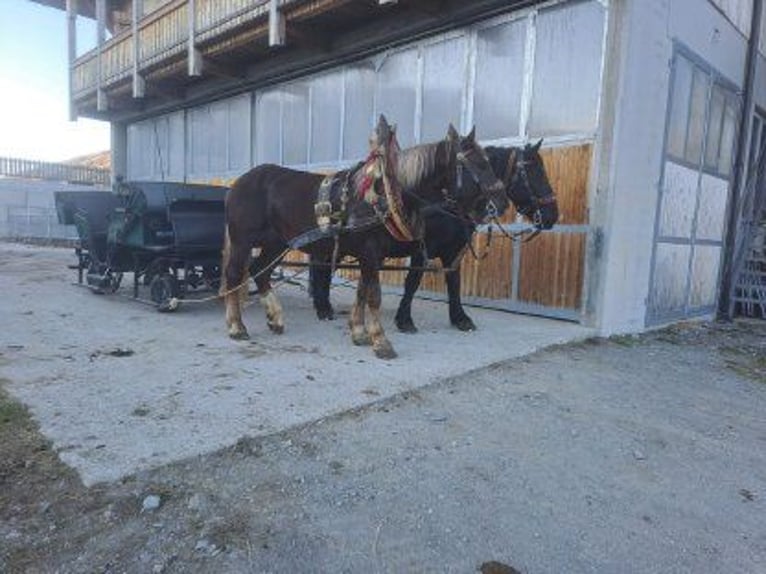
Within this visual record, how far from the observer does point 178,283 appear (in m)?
6.79

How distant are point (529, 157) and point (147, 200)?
4.38m

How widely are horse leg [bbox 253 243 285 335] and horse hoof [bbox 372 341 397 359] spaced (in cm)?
135

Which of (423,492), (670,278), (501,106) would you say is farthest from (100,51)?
(423,492)

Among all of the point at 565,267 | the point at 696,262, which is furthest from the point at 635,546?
the point at 696,262

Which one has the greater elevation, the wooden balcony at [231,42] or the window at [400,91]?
the wooden balcony at [231,42]

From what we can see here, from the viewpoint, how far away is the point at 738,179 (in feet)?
30.2

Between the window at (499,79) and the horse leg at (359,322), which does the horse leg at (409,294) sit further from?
the window at (499,79)

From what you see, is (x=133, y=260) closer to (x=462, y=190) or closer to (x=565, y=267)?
(x=462, y=190)

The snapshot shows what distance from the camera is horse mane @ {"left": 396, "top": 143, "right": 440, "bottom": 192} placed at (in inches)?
191

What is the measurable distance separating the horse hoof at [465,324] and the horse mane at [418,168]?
203cm

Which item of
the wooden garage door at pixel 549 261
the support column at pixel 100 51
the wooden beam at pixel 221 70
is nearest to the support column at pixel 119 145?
the support column at pixel 100 51

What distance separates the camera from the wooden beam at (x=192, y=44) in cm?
1109

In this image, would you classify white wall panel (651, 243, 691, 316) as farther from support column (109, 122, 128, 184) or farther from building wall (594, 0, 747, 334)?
support column (109, 122, 128, 184)

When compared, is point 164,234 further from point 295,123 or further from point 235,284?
point 295,123
